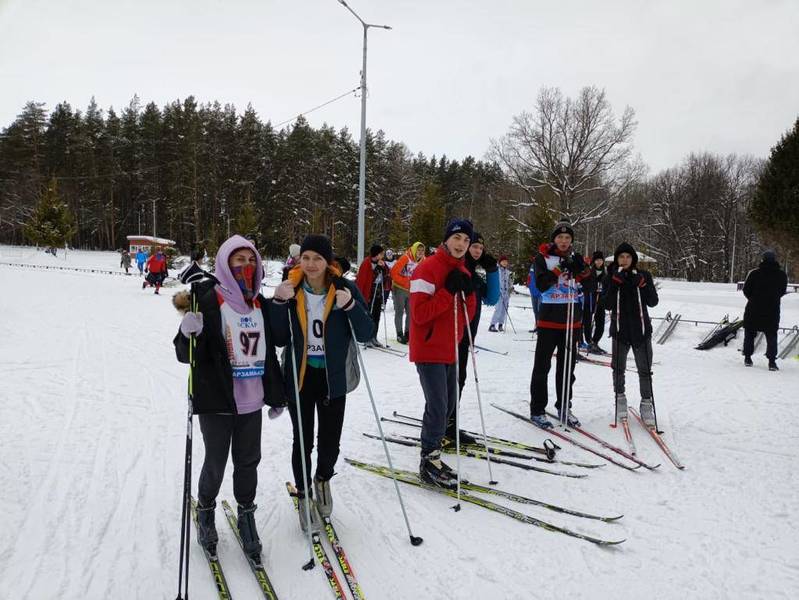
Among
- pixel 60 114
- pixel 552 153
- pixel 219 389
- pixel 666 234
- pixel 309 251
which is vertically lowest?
pixel 219 389

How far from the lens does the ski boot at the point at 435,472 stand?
403 centimetres

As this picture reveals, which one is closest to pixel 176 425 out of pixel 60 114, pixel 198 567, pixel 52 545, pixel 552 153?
pixel 52 545

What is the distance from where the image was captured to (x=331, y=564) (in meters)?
3.00

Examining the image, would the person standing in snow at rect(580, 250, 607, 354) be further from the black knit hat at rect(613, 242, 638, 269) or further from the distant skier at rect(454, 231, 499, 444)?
the distant skier at rect(454, 231, 499, 444)

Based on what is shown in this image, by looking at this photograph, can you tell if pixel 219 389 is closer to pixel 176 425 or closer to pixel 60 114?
pixel 176 425

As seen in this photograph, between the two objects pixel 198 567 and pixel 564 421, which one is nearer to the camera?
pixel 198 567

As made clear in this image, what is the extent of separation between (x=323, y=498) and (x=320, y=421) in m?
0.57

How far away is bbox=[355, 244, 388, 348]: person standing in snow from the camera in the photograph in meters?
10.0

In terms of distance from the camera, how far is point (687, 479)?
430 cm

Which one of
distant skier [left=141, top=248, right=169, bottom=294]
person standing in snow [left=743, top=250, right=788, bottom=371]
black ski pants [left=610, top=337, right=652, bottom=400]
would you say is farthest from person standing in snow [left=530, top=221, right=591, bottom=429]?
distant skier [left=141, top=248, right=169, bottom=294]

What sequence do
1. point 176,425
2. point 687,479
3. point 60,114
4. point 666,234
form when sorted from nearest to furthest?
point 687,479 → point 176,425 → point 666,234 → point 60,114

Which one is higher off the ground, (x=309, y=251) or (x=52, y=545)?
(x=309, y=251)

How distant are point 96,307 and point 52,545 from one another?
1427 cm

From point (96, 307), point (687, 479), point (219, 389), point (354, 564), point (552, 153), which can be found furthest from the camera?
point (552, 153)
